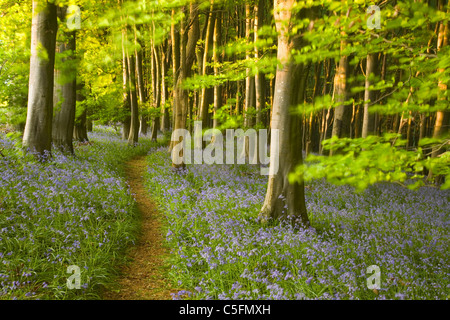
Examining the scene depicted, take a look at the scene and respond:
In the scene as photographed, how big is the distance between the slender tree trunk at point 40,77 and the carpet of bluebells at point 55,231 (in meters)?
0.74

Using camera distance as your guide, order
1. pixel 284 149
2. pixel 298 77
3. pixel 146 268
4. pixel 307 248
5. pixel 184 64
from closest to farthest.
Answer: pixel 307 248, pixel 146 268, pixel 298 77, pixel 284 149, pixel 184 64

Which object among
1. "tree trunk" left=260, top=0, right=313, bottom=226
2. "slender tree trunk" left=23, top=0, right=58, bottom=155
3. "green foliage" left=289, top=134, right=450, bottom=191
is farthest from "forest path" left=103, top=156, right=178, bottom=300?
"slender tree trunk" left=23, top=0, right=58, bottom=155

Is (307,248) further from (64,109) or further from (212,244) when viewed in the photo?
(64,109)

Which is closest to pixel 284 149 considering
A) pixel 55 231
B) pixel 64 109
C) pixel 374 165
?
pixel 374 165

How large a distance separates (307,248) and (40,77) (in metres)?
9.04

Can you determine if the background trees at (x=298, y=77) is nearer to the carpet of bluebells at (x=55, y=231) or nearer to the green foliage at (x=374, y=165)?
the green foliage at (x=374, y=165)

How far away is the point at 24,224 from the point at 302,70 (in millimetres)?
5963

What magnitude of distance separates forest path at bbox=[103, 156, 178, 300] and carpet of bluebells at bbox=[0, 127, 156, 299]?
23cm

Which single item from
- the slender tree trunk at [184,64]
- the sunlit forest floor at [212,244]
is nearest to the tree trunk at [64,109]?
the sunlit forest floor at [212,244]

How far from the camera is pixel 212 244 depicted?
5.58 meters

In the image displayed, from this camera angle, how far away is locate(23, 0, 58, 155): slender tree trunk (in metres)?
9.05

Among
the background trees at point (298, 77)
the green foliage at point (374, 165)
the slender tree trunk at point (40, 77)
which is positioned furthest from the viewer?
the slender tree trunk at point (40, 77)

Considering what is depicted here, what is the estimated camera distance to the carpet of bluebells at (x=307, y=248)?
13.7 feet

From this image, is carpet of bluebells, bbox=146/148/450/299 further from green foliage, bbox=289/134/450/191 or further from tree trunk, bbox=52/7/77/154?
tree trunk, bbox=52/7/77/154
